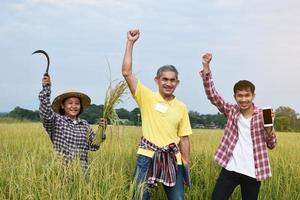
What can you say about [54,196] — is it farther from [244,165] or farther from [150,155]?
[244,165]

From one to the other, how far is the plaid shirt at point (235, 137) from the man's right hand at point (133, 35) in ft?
2.40

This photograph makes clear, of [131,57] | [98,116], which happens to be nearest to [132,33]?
[131,57]

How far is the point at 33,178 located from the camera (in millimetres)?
3775

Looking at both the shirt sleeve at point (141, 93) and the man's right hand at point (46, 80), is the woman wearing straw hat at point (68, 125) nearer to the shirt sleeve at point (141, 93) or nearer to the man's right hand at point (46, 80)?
the man's right hand at point (46, 80)

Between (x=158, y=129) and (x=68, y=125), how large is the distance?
2.79ft

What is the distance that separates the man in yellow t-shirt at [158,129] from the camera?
3982mm

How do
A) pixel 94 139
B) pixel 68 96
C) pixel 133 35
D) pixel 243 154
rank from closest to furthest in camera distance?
1. pixel 133 35
2. pixel 243 154
3. pixel 94 139
4. pixel 68 96

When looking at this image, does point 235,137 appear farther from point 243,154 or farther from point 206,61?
point 206,61

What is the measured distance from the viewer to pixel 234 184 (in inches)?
165

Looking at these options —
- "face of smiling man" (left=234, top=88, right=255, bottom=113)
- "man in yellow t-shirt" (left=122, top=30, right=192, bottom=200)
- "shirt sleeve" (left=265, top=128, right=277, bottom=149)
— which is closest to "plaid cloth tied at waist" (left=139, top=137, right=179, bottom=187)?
"man in yellow t-shirt" (left=122, top=30, right=192, bottom=200)

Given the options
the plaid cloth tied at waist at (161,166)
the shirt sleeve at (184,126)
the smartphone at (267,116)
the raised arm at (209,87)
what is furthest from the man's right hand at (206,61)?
the plaid cloth tied at waist at (161,166)

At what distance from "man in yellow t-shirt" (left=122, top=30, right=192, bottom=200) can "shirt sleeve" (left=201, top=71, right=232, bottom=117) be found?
409 mm

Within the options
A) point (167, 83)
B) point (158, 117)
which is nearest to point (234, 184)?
point (158, 117)

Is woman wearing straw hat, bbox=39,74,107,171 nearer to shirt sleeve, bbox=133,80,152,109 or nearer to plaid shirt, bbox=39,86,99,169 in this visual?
plaid shirt, bbox=39,86,99,169
